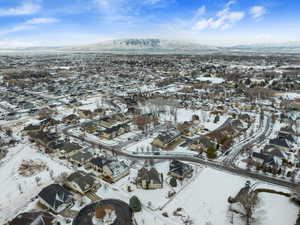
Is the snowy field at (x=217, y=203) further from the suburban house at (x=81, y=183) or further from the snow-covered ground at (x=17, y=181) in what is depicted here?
the snow-covered ground at (x=17, y=181)

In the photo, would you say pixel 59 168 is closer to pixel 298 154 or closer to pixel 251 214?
pixel 251 214

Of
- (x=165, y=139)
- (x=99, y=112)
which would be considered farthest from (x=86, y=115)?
(x=165, y=139)

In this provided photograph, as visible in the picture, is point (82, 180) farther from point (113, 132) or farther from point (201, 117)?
point (201, 117)

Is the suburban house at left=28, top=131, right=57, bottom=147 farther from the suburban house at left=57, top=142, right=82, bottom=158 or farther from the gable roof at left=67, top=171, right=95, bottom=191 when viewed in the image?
the gable roof at left=67, top=171, right=95, bottom=191

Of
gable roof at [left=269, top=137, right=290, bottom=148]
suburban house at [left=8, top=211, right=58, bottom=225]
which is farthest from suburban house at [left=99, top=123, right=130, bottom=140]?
gable roof at [left=269, top=137, right=290, bottom=148]

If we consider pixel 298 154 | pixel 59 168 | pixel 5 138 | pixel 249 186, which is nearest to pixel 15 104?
pixel 5 138

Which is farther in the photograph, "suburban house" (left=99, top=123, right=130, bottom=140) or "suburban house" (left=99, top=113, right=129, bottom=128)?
"suburban house" (left=99, top=113, right=129, bottom=128)
